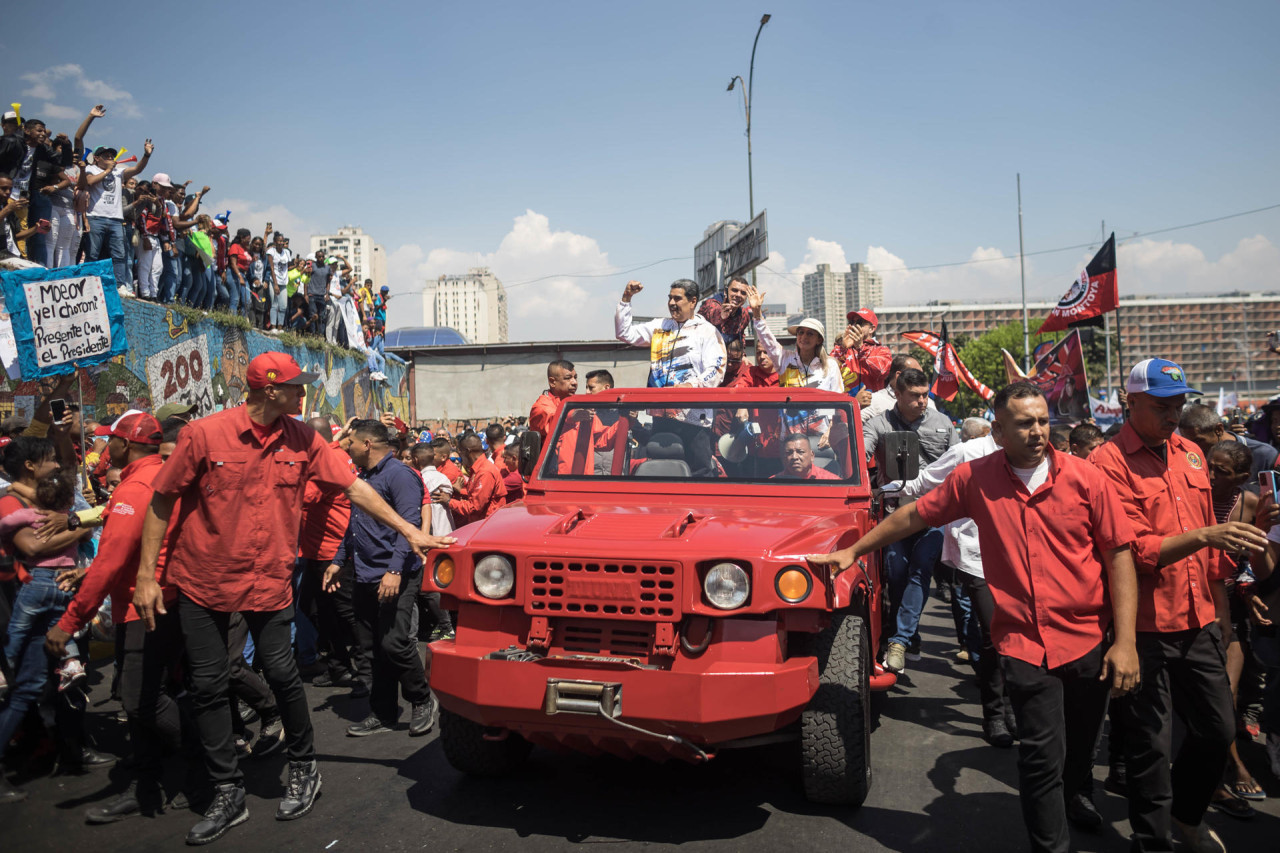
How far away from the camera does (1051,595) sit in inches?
136

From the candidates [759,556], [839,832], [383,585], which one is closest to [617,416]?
[383,585]

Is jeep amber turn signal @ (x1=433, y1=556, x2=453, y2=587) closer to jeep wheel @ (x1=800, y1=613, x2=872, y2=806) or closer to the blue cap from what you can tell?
jeep wheel @ (x1=800, y1=613, x2=872, y2=806)

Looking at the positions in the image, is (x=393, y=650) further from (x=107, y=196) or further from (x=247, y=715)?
(x=107, y=196)

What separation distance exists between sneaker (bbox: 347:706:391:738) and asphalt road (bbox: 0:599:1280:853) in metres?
0.23

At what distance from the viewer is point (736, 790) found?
4559mm

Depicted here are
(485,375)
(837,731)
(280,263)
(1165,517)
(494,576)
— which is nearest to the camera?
(1165,517)

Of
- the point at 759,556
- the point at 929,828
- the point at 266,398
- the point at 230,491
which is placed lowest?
the point at 929,828

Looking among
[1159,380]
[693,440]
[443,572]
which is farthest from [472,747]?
[1159,380]

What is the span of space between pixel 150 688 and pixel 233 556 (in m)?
0.86

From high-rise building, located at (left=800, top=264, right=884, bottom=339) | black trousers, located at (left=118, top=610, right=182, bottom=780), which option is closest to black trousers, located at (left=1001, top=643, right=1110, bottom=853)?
black trousers, located at (left=118, top=610, right=182, bottom=780)

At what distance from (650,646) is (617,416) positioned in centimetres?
214

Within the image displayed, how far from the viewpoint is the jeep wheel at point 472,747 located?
14.9 feet

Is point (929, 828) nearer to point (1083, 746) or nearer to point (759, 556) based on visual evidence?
point (1083, 746)

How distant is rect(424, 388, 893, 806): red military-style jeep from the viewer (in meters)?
3.78
